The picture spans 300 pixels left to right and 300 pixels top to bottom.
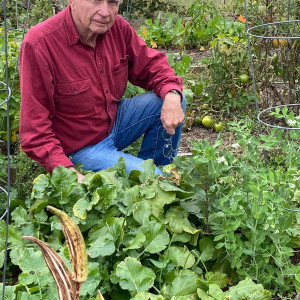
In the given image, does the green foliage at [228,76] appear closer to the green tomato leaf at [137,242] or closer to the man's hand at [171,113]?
the man's hand at [171,113]

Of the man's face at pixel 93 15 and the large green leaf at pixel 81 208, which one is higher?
the man's face at pixel 93 15

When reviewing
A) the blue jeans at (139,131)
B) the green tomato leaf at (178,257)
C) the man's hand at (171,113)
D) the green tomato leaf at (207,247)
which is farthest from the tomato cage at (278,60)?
the green tomato leaf at (178,257)

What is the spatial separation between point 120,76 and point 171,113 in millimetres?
365

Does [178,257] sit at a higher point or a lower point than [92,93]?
lower

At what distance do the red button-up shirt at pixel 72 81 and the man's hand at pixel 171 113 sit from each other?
100mm

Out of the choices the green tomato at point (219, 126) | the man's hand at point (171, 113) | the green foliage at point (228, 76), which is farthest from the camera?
the green foliage at point (228, 76)

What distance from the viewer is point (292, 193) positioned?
2354 millimetres

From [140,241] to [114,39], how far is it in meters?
1.24

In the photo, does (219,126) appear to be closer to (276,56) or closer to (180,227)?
(276,56)

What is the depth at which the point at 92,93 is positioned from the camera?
2.83 meters

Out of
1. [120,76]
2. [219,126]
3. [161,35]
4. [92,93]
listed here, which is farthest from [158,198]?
[161,35]

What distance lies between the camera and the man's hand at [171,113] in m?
2.87

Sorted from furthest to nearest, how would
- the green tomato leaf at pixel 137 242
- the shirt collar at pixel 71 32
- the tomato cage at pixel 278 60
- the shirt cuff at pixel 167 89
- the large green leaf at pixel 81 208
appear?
the tomato cage at pixel 278 60 → the shirt cuff at pixel 167 89 → the shirt collar at pixel 71 32 → the large green leaf at pixel 81 208 → the green tomato leaf at pixel 137 242

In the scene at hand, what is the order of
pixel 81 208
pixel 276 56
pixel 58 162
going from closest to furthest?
pixel 81 208, pixel 58 162, pixel 276 56
